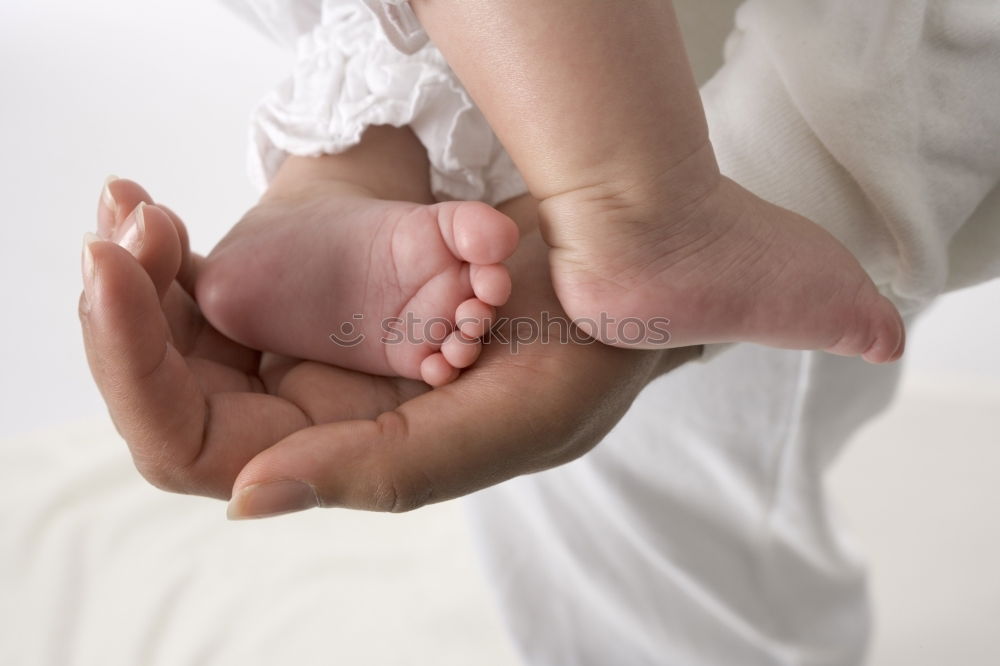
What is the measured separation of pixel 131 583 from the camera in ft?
4.62

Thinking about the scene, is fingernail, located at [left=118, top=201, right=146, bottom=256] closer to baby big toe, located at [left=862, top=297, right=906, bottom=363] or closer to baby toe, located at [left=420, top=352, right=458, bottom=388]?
baby toe, located at [left=420, top=352, right=458, bottom=388]

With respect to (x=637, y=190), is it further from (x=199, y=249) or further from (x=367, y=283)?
(x=199, y=249)

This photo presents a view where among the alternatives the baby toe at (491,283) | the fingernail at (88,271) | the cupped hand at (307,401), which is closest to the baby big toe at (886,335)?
the cupped hand at (307,401)

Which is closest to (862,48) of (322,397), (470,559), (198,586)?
(322,397)

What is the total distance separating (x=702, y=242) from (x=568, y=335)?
4.4 inches

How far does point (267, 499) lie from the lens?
60 cm

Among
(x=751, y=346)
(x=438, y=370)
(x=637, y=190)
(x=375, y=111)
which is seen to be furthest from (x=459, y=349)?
(x=751, y=346)

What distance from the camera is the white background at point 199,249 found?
1.30m

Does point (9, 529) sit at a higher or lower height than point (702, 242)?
lower

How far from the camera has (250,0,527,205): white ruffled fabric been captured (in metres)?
0.85

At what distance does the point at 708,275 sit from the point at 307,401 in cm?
28

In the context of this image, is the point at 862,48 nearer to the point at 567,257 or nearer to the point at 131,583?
the point at 567,257

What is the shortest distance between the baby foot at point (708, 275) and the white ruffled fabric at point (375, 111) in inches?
8.9

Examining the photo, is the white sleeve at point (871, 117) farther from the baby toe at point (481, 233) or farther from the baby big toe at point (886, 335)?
the baby toe at point (481, 233)
